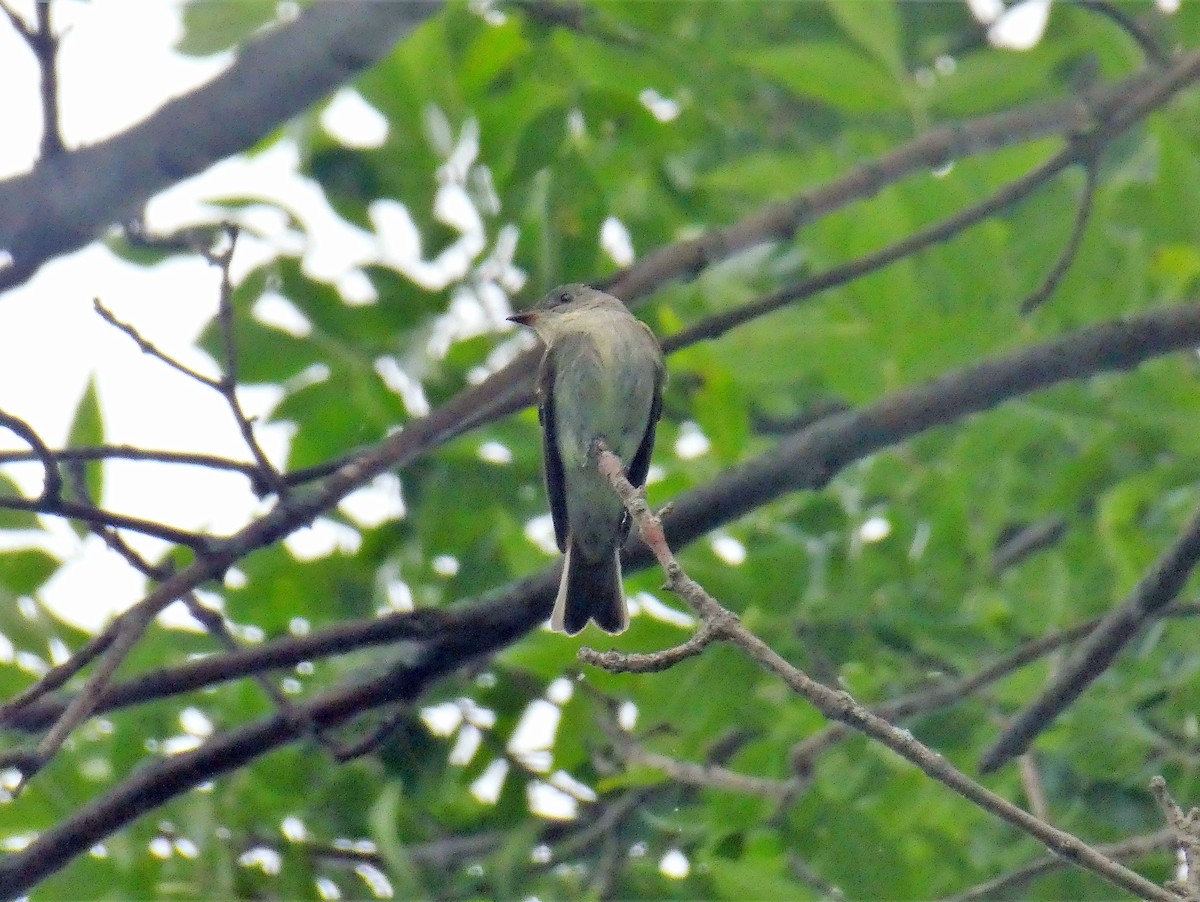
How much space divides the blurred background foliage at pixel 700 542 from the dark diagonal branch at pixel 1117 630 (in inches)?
11.6

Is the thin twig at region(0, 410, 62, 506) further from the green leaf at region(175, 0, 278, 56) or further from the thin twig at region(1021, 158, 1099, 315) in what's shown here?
→ the thin twig at region(1021, 158, 1099, 315)

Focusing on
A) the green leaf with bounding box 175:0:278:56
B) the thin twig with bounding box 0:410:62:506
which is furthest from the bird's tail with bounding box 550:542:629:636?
the green leaf with bounding box 175:0:278:56

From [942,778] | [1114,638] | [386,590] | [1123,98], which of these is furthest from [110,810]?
[1123,98]

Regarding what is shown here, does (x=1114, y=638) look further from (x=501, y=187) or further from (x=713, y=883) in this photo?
(x=501, y=187)

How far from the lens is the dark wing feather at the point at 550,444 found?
177 inches

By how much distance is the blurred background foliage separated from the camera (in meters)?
4.05

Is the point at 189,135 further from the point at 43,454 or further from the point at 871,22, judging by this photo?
the point at 871,22

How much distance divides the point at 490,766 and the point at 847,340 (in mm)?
1817

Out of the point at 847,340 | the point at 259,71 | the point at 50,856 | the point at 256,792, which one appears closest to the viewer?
the point at 259,71

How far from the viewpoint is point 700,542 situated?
15.0 ft

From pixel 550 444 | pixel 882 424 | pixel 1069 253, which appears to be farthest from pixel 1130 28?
pixel 550 444

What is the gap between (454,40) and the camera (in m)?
4.74

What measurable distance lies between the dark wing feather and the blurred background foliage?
0.40ft

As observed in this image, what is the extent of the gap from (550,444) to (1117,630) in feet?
5.99
